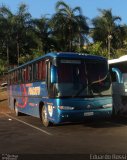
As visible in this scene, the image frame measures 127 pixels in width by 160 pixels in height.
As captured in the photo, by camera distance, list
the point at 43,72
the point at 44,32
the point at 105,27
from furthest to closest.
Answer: the point at 44,32, the point at 105,27, the point at 43,72

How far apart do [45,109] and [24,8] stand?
126ft

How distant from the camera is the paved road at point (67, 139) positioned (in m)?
11.0

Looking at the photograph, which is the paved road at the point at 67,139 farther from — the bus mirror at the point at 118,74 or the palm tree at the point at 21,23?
the palm tree at the point at 21,23

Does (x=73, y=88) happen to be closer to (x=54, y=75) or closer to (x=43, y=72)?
(x=54, y=75)

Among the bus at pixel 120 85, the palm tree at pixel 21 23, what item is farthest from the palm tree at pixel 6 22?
the bus at pixel 120 85

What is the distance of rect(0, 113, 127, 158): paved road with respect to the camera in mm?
10969

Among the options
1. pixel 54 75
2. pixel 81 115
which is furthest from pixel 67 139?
pixel 54 75

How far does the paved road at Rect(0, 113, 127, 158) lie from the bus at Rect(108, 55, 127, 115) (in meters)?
0.64

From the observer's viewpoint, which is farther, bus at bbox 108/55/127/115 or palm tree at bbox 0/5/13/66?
palm tree at bbox 0/5/13/66

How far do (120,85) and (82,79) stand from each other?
A: 2.54 meters

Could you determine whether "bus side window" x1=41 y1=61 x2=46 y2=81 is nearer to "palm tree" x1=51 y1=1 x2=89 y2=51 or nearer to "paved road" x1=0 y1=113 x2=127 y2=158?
"paved road" x1=0 y1=113 x2=127 y2=158

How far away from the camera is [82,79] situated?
1566cm

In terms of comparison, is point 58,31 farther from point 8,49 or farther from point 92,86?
point 92,86

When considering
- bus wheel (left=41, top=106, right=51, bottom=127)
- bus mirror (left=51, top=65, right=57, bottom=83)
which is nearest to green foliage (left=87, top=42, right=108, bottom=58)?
bus wheel (left=41, top=106, right=51, bottom=127)
